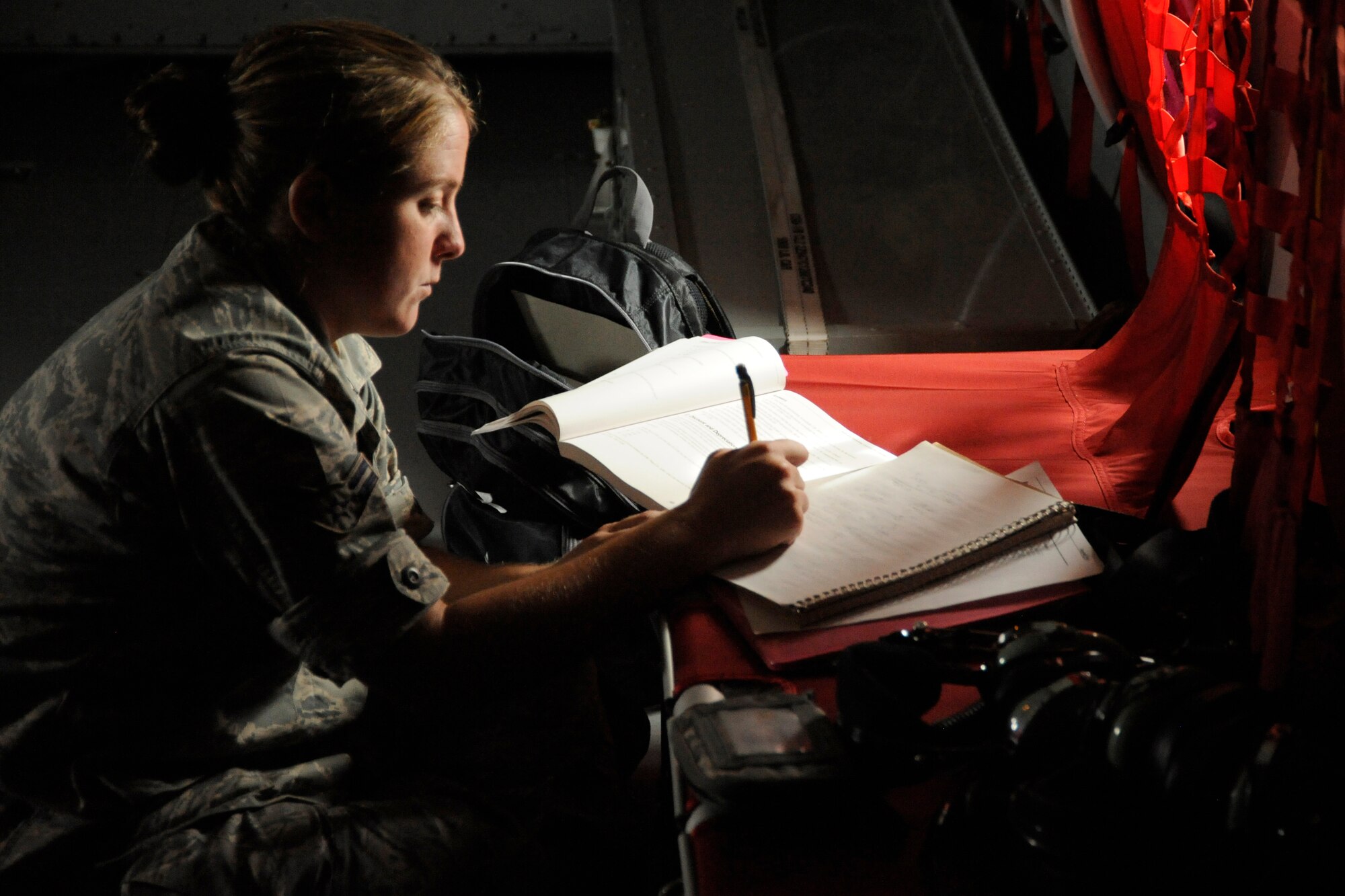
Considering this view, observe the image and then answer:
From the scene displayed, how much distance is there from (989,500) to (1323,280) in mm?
306

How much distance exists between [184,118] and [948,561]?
694 millimetres

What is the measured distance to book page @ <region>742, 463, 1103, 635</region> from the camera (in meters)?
0.74

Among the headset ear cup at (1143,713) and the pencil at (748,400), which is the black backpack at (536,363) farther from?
the headset ear cup at (1143,713)

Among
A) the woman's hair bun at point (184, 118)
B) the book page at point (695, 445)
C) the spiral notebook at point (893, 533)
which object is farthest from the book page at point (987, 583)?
the woman's hair bun at point (184, 118)

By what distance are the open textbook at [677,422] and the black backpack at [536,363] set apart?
0.08m

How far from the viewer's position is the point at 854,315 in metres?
2.26

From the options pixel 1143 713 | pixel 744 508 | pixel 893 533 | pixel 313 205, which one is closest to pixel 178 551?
pixel 313 205

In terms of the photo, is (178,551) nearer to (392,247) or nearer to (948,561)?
(392,247)

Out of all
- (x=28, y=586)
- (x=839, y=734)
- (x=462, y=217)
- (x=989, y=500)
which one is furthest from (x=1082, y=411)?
(x=462, y=217)

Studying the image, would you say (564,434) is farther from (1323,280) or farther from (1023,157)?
(1023,157)

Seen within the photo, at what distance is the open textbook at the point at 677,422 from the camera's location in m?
0.98

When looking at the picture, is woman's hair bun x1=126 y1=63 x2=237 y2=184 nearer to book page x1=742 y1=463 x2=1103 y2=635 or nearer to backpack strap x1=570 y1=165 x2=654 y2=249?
book page x1=742 y1=463 x2=1103 y2=635

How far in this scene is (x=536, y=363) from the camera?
1447 mm

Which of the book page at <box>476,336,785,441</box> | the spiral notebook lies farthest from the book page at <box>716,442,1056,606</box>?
the book page at <box>476,336,785,441</box>
